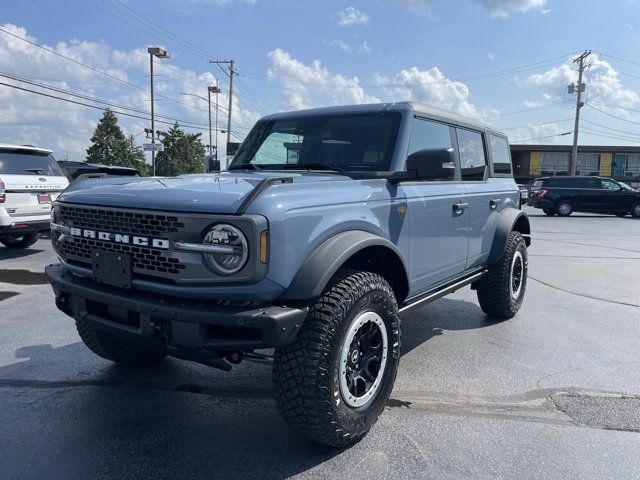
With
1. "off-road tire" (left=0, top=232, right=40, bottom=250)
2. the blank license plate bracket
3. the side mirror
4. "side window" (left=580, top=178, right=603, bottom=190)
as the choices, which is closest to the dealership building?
"side window" (left=580, top=178, right=603, bottom=190)

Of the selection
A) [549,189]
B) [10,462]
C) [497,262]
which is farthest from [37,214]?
[549,189]

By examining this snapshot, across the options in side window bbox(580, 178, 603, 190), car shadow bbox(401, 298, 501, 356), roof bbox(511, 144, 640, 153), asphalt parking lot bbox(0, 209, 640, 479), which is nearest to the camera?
asphalt parking lot bbox(0, 209, 640, 479)

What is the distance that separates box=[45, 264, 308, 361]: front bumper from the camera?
2.35m

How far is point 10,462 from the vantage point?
268 centimetres

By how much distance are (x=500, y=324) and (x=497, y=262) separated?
0.72 m

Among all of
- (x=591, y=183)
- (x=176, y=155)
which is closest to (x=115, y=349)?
(x=591, y=183)

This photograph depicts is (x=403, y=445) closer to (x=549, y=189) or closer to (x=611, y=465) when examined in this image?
(x=611, y=465)

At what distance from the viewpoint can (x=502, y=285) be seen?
5.31 meters

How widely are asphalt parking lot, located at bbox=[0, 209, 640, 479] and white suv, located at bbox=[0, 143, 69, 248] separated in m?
3.29

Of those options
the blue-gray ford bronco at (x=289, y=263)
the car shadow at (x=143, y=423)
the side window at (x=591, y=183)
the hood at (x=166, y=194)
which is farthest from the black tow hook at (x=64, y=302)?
the side window at (x=591, y=183)

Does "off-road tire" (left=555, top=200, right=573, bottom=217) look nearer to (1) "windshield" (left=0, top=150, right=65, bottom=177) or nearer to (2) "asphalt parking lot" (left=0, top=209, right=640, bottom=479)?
(2) "asphalt parking lot" (left=0, top=209, right=640, bottom=479)

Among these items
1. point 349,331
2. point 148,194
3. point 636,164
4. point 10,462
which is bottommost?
point 10,462

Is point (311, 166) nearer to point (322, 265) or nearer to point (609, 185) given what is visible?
point (322, 265)

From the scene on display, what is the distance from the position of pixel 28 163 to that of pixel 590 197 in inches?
872
